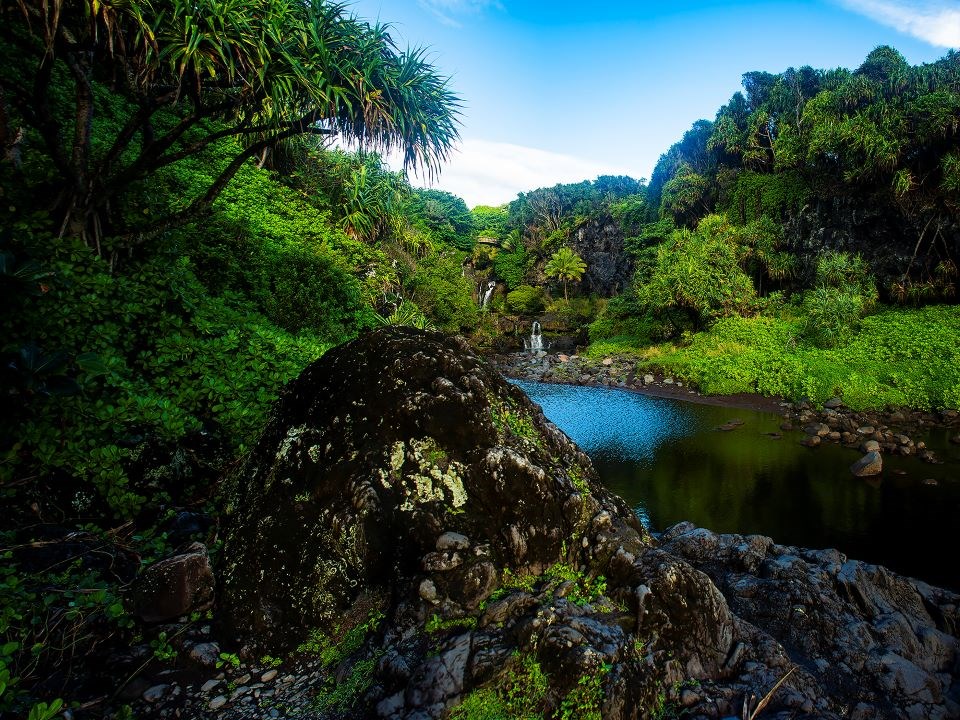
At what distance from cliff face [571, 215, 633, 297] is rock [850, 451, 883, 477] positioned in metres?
28.8

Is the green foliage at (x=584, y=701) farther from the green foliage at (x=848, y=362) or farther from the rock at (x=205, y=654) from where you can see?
the green foliage at (x=848, y=362)

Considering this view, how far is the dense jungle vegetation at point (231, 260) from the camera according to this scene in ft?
13.5

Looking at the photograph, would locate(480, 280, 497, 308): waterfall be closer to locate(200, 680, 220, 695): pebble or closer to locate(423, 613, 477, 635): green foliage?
locate(423, 613, 477, 635): green foliage

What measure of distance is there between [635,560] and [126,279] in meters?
6.90

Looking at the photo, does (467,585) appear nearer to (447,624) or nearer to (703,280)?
(447,624)

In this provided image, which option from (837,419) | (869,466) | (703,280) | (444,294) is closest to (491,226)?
(444,294)

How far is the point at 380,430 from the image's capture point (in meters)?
4.24

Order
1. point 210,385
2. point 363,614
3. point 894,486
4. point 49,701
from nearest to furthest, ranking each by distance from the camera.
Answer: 1. point 49,701
2. point 363,614
3. point 210,385
4. point 894,486

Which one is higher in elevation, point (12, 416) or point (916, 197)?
point (916, 197)

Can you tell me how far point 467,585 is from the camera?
3699mm

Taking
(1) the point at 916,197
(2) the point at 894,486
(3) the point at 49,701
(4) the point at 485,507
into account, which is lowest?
(2) the point at 894,486

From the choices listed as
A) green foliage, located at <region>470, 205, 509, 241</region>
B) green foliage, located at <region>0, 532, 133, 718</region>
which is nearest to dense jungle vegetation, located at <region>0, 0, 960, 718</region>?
green foliage, located at <region>0, 532, 133, 718</region>

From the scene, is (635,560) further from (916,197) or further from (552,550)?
(916,197)

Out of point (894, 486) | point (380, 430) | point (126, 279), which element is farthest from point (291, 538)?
point (894, 486)
